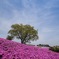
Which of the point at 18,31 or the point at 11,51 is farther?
the point at 18,31

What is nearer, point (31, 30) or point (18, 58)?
point (18, 58)

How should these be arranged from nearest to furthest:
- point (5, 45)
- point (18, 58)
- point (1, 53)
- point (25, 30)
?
1. point (18, 58)
2. point (1, 53)
3. point (5, 45)
4. point (25, 30)

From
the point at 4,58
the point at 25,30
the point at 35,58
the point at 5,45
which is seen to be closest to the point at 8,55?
the point at 4,58

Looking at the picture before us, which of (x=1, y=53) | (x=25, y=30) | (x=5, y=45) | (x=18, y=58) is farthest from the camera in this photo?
(x=25, y=30)

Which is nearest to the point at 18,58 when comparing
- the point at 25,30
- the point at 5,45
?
the point at 5,45

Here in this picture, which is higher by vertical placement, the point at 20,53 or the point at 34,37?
the point at 34,37

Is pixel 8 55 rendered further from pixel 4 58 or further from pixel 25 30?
pixel 25 30

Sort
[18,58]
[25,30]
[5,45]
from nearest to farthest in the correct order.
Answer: [18,58]
[5,45]
[25,30]

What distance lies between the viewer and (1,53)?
10.6 meters

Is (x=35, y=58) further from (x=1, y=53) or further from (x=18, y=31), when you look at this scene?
(x=18, y=31)

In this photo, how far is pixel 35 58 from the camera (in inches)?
409

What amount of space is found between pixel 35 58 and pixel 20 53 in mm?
854

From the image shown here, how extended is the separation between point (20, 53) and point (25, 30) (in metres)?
55.1

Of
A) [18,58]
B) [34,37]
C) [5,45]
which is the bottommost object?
[18,58]
